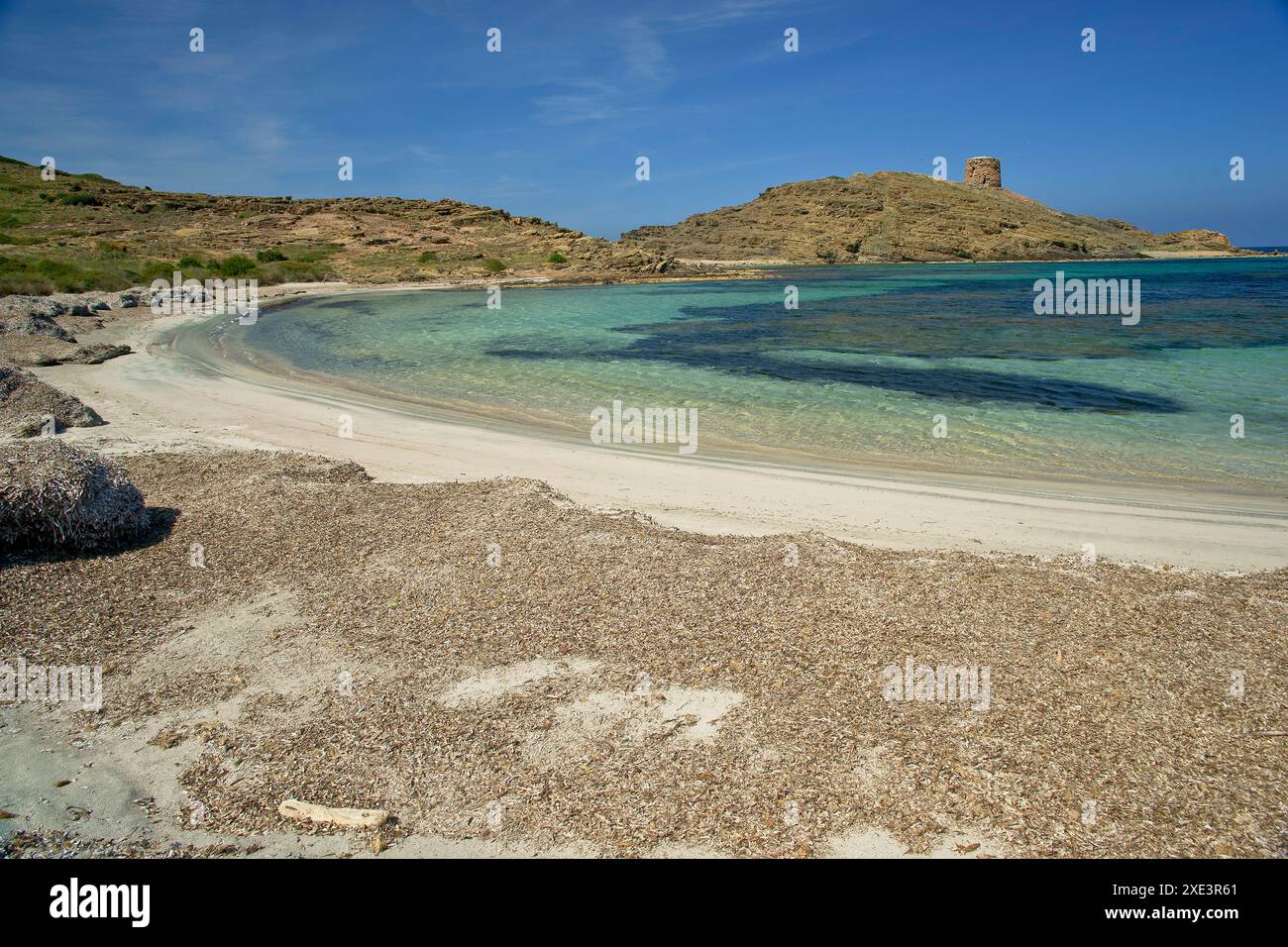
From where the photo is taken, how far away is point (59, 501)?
21.0 ft

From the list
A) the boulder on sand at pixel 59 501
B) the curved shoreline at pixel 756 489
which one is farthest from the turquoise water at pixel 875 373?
the boulder on sand at pixel 59 501

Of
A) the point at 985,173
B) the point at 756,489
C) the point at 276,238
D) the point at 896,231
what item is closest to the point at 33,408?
the point at 756,489

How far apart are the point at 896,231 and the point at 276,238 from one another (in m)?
81.3

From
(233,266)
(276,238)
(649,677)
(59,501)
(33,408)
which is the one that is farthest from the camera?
(276,238)

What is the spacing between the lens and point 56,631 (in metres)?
5.43

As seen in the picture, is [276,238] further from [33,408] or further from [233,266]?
[33,408]

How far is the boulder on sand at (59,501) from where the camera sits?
20.7 ft

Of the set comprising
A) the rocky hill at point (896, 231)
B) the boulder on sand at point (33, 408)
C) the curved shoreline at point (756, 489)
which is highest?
the rocky hill at point (896, 231)

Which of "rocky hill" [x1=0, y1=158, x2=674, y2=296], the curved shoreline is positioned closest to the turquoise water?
the curved shoreline

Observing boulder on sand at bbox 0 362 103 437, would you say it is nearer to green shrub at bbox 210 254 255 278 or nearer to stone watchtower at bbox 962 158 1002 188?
green shrub at bbox 210 254 255 278

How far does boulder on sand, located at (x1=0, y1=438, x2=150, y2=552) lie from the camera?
6305mm

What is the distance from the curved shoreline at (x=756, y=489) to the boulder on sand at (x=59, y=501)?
3.36m

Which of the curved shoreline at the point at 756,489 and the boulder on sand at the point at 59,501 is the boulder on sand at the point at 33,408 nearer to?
the curved shoreline at the point at 756,489
